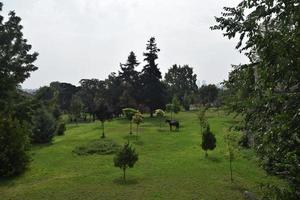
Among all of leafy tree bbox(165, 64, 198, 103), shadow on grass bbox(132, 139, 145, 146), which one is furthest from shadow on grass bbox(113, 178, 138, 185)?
leafy tree bbox(165, 64, 198, 103)

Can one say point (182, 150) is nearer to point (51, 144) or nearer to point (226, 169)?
point (226, 169)

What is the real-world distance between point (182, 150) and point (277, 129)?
28163 millimetres

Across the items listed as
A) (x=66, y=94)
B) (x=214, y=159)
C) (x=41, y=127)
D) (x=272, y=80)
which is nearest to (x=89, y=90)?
(x=66, y=94)

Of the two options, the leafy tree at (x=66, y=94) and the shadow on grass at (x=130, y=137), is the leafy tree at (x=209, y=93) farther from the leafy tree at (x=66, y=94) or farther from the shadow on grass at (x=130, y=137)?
the shadow on grass at (x=130, y=137)

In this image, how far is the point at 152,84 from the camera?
6681cm

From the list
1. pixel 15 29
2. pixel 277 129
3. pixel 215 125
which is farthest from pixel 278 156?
pixel 215 125

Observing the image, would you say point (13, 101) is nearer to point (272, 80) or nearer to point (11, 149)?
point (11, 149)

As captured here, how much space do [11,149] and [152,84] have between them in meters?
41.2

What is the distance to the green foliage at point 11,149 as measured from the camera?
27.1 meters

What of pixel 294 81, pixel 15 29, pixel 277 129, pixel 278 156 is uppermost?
pixel 15 29

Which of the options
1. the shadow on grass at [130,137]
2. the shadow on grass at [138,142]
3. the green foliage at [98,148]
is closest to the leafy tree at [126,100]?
the shadow on grass at [130,137]

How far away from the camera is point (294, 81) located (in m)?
7.43

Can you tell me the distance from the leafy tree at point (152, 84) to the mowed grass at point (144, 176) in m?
29.0

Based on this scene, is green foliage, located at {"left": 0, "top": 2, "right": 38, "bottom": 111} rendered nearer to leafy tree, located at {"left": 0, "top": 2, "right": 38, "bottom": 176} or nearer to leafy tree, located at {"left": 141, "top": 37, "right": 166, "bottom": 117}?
leafy tree, located at {"left": 0, "top": 2, "right": 38, "bottom": 176}
